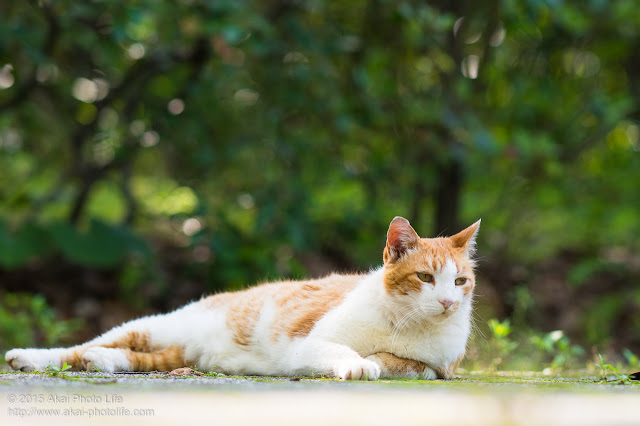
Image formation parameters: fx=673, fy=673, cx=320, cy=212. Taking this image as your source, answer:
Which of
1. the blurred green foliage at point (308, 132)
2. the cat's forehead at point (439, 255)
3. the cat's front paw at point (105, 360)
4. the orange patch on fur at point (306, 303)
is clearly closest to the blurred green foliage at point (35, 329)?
the blurred green foliage at point (308, 132)

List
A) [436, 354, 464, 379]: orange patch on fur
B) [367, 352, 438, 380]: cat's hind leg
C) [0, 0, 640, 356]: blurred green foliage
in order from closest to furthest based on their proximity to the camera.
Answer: [367, 352, 438, 380]: cat's hind leg → [436, 354, 464, 379]: orange patch on fur → [0, 0, 640, 356]: blurred green foliage

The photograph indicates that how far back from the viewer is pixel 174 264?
7406mm

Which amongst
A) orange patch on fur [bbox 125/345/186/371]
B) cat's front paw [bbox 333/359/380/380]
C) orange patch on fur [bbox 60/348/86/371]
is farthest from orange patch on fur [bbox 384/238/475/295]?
orange patch on fur [bbox 60/348/86/371]

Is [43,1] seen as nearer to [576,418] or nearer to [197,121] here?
[197,121]

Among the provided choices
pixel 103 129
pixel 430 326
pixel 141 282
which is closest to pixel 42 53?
pixel 103 129

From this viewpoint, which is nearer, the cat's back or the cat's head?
the cat's head

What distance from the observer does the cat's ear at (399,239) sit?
289 centimetres

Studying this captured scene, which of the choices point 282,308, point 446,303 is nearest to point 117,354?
point 282,308

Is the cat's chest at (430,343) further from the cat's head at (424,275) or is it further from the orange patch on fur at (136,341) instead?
the orange patch on fur at (136,341)

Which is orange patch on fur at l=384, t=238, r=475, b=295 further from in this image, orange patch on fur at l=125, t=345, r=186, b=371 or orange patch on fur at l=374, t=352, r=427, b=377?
orange patch on fur at l=125, t=345, r=186, b=371

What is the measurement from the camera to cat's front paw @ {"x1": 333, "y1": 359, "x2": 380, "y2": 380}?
243 centimetres

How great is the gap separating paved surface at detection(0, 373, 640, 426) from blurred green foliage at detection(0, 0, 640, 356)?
3.70 meters

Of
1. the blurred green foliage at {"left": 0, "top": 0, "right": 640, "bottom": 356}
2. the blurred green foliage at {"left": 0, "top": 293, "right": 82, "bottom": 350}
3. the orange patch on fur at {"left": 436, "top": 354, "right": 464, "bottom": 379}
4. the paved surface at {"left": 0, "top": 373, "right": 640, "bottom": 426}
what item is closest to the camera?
the paved surface at {"left": 0, "top": 373, "right": 640, "bottom": 426}

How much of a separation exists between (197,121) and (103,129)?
51.0 inches
